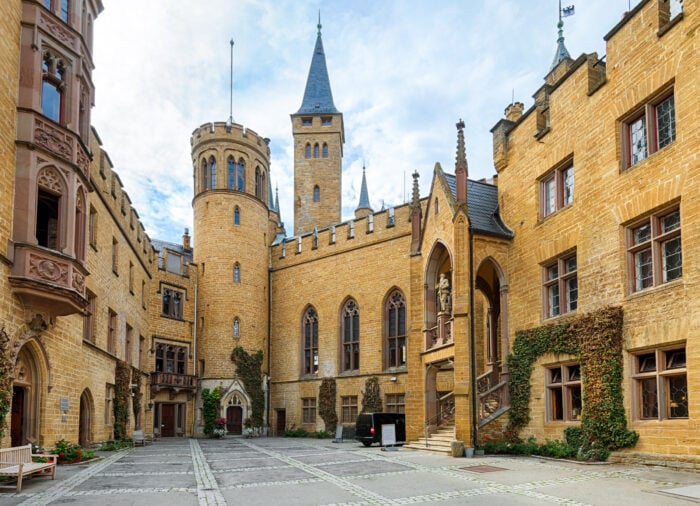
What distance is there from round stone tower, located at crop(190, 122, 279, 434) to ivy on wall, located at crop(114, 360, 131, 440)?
30.1 ft

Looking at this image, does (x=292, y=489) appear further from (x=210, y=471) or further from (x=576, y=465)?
(x=576, y=465)

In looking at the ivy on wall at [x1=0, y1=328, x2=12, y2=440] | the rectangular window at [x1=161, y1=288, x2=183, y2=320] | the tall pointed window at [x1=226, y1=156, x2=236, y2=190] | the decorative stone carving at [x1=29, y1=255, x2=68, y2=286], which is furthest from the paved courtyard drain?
the tall pointed window at [x1=226, y1=156, x2=236, y2=190]

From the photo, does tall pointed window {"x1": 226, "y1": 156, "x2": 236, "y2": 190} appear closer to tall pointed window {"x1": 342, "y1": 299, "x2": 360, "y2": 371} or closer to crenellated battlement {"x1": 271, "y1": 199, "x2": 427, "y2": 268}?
crenellated battlement {"x1": 271, "y1": 199, "x2": 427, "y2": 268}

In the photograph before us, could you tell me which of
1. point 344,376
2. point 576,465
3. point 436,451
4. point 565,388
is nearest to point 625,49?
point 565,388

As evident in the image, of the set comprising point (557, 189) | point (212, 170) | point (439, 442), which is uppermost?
point (212, 170)

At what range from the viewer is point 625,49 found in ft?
48.4

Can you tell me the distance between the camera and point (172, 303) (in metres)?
33.9

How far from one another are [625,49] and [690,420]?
7734 mm

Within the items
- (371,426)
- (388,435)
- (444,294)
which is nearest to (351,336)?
(371,426)

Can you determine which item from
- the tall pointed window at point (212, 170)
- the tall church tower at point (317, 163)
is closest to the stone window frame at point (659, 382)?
the tall pointed window at point (212, 170)

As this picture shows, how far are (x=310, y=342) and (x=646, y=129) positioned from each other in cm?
2291

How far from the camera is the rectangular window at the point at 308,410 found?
33.5 metres

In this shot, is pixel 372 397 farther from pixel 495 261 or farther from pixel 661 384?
pixel 661 384

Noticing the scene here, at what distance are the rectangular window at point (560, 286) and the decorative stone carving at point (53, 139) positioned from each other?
11.7m
